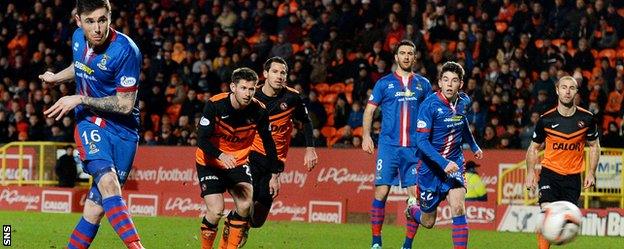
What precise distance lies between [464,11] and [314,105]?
3907 mm

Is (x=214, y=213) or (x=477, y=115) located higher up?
(x=477, y=115)

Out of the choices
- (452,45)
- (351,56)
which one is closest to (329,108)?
(351,56)

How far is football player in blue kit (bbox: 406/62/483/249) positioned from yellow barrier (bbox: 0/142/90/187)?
12417mm

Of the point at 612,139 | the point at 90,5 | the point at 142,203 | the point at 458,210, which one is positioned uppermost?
the point at 90,5

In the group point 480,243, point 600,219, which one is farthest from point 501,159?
point 480,243

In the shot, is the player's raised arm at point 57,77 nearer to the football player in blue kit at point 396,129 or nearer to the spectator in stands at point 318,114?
the football player in blue kit at point 396,129

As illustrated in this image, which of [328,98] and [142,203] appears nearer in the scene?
[142,203]

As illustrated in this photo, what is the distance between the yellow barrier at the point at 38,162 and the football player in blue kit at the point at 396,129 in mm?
10500

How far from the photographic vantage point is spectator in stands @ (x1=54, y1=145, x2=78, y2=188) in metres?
Result: 23.4

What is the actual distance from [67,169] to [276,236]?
25.8 feet

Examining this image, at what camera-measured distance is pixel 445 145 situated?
12.7m

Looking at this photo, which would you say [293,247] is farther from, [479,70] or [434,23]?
[434,23]

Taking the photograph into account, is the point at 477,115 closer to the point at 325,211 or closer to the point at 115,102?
the point at 325,211

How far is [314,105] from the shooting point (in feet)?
79.3
